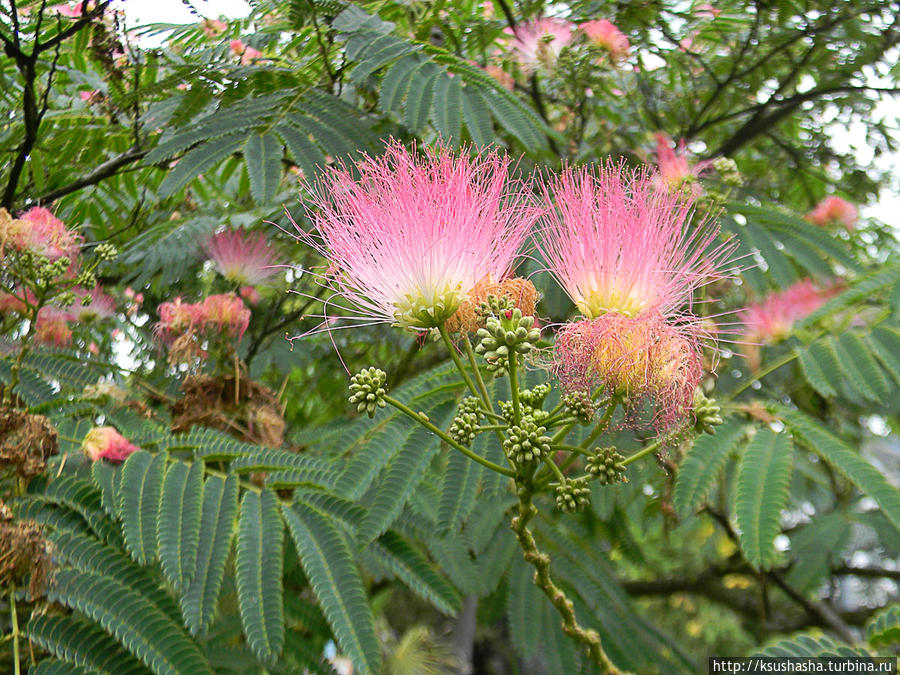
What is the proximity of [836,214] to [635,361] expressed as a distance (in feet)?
11.5

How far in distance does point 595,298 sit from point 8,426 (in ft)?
4.65

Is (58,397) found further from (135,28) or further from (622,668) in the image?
(622,668)

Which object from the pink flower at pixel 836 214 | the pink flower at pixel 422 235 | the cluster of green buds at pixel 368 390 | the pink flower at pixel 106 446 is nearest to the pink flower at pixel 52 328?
the pink flower at pixel 106 446

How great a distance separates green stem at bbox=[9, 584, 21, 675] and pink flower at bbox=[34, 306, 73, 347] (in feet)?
3.63

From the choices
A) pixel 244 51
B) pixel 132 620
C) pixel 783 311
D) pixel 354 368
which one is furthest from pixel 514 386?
pixel 354 368

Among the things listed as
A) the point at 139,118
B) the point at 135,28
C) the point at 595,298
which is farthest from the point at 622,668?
the point at 135,28

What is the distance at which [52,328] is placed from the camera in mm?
2553

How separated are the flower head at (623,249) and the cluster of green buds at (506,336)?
23cm

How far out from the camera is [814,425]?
1988 millimetres

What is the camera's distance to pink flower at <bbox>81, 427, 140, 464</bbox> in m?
1.92

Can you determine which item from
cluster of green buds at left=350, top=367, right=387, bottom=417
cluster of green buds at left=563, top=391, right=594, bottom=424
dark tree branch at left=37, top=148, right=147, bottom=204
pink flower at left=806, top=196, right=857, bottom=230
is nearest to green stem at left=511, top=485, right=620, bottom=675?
cluster of green buds at left=563, top=391, right=594, bottom=424

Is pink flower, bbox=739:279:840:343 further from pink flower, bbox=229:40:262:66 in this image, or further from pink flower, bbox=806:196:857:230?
pink flower, bbox=229:40:262:66

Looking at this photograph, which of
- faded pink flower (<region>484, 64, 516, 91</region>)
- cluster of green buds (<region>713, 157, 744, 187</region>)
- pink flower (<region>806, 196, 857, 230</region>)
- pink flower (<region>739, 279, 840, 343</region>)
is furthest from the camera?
pink flower (<region>806, 196, 857, 230</region>)

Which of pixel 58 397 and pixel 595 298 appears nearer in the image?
pixel 595 298
